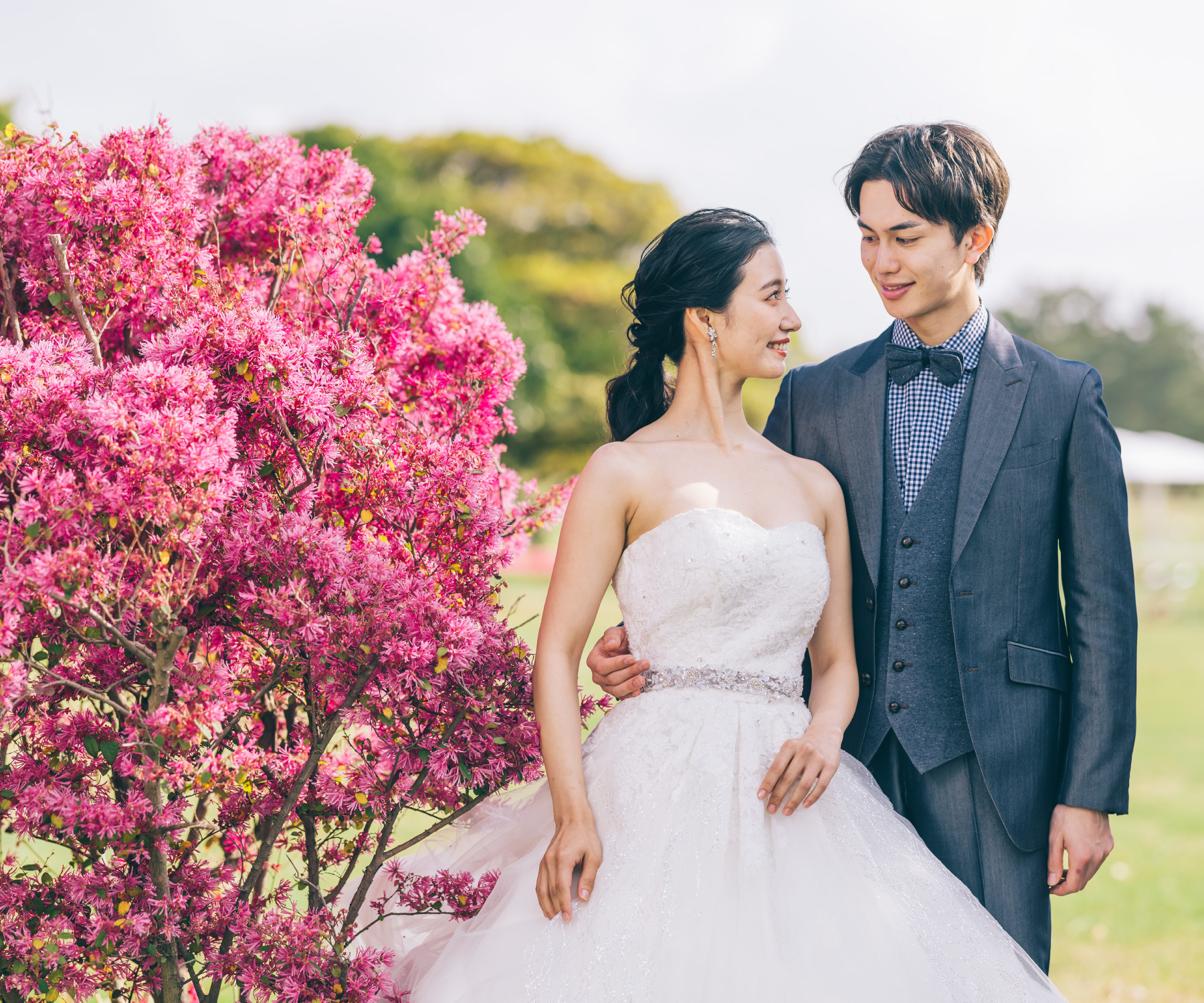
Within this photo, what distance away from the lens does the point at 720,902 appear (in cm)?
226

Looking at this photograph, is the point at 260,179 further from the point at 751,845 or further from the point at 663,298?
the point at 751,845

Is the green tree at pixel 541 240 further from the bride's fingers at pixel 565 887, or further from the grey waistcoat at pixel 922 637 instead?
the bride's fingers at pixel 565 887

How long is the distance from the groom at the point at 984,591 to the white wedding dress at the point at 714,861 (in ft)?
0.67

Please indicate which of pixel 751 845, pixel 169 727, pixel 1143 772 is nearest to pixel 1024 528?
pixel 751 845

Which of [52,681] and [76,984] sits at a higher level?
[52,681]

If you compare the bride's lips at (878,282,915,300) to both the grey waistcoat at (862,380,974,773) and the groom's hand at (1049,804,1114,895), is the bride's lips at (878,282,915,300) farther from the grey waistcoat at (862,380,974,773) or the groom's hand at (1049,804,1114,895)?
the groom's hand at (1049,804,1114,895)

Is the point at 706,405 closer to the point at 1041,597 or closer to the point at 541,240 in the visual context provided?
the point at 1041,597

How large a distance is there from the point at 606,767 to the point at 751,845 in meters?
0.41

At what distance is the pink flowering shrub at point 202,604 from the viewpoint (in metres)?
2.12

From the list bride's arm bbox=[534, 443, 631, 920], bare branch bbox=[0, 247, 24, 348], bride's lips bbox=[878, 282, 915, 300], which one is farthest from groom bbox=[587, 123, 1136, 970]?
bare branch bbox=[0, 247, 24, 348]

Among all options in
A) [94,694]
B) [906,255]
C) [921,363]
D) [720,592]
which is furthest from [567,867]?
[906,255]

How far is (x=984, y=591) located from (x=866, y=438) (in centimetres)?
53

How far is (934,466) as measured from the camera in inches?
114

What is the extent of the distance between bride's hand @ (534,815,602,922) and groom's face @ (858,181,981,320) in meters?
1.64
